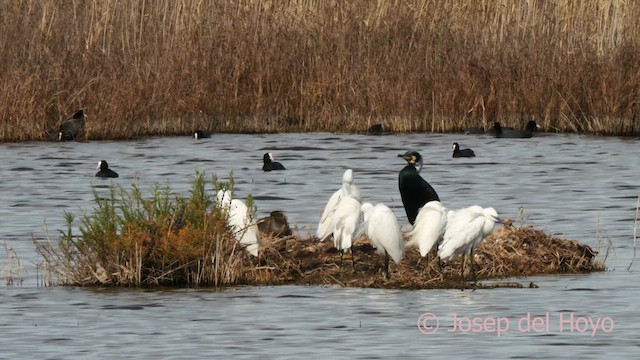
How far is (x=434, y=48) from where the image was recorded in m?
25.0

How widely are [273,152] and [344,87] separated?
6.20 ft

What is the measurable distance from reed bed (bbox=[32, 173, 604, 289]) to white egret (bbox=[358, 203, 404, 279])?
0.60ft

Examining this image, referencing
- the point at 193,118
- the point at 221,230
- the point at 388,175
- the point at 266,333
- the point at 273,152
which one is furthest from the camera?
the point at 193,118

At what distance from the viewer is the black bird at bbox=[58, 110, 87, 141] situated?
2373 centimetres

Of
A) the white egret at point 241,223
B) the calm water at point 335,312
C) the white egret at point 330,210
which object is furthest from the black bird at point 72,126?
the white egret at point 241,223

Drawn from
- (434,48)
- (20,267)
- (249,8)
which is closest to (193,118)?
(249,8)

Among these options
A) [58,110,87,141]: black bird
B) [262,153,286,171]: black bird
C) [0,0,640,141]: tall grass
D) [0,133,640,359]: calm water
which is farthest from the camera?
[0,0,640,141]: tall grass

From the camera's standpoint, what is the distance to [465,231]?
11086mm

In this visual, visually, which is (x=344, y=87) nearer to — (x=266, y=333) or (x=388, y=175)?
(x=388, y=175)

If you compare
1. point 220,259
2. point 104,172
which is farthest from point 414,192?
point 104,172

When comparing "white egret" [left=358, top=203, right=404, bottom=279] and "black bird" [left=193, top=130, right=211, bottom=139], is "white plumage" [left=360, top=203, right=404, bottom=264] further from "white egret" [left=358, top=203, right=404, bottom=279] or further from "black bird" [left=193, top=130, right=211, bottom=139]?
"black bird" [left=193, top=130, right=211, bottom=139]

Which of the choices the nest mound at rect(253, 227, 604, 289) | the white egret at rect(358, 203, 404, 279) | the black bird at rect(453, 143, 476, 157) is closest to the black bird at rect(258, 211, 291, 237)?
the nest mound at rect(253, 227, 604, 289)

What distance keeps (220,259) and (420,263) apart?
1.72 m

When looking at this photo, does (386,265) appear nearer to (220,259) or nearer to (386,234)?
(386,234)
